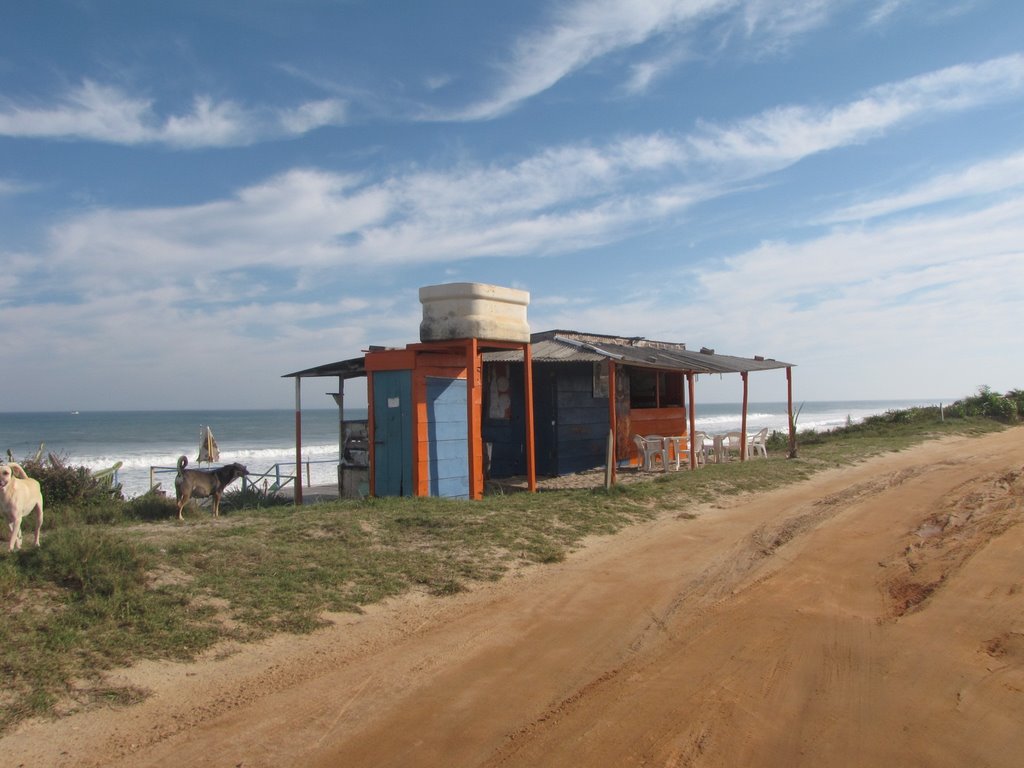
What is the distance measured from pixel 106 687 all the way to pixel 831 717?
4.06 m

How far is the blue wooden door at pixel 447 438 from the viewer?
1080 cm

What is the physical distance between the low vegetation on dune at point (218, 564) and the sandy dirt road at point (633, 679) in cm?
30

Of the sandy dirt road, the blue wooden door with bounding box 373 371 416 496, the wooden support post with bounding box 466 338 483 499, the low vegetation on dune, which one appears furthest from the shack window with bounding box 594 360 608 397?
the sandy dirt road

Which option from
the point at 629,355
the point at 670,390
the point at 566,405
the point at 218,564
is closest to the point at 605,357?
the point at 629,355

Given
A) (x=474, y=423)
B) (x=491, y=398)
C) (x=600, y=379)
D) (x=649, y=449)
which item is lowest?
(x=649, y=449)

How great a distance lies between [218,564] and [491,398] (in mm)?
9132

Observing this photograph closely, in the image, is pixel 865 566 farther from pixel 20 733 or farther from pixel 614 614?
pixel 20 733

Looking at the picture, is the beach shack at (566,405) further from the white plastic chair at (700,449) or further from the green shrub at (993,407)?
the green shrub at (993,407)

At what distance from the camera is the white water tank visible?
1066 cm

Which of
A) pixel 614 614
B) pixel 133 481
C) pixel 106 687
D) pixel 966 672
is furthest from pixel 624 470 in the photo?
pixel 133 481

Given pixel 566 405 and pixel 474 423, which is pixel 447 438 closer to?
pixel 474 423

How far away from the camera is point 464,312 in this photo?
10680 mm

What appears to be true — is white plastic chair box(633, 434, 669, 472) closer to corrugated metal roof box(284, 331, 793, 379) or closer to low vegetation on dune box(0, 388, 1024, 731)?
corrugated metal roof box(284, 331, 793, 379)

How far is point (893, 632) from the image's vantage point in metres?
5.25
